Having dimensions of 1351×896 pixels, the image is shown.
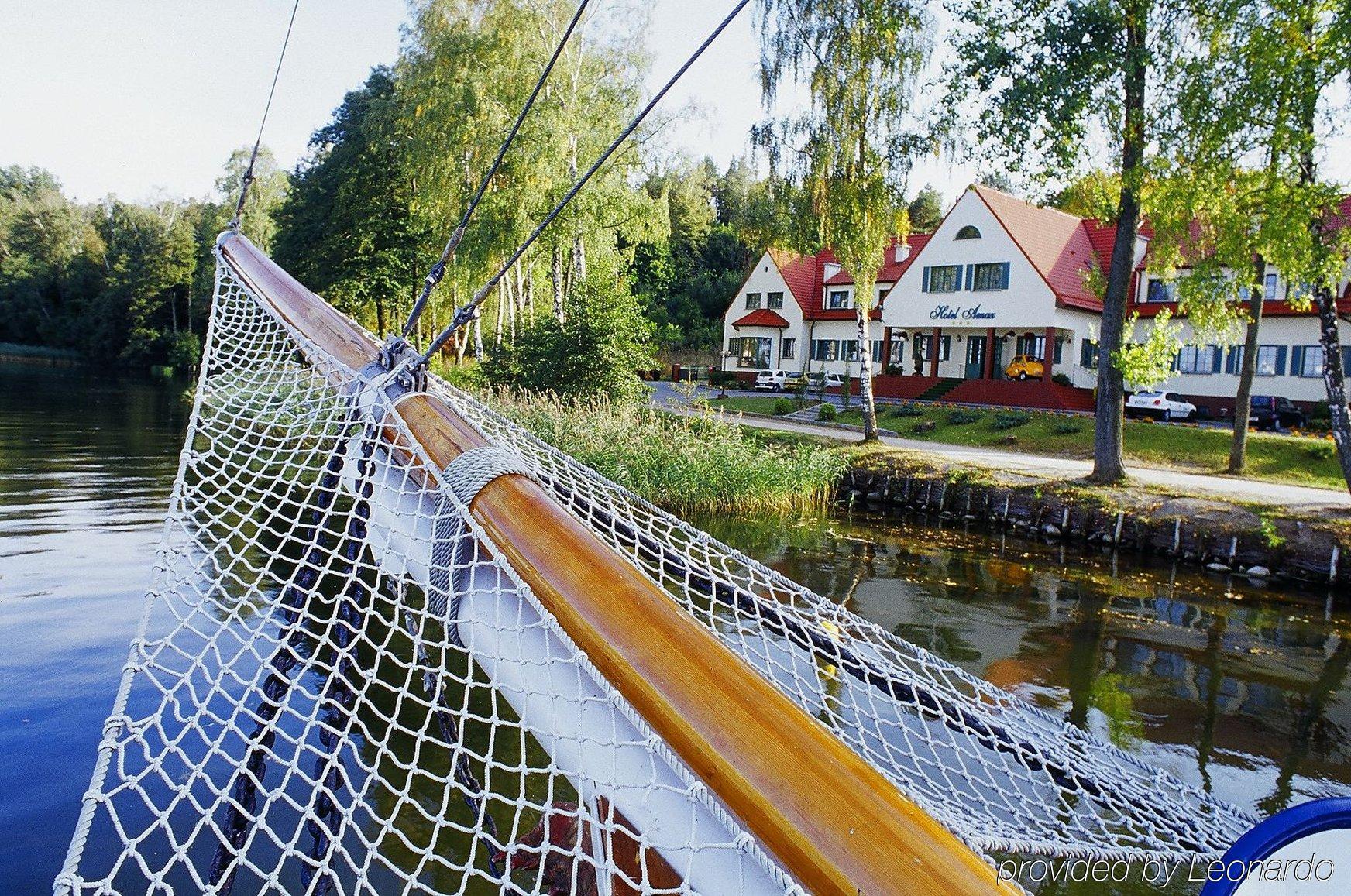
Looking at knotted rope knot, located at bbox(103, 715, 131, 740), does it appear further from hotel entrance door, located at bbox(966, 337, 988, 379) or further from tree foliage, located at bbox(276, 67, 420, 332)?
hotel entrance door, located at bbox(966, 337, 988, 379)

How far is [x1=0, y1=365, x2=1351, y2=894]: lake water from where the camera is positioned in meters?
4.96

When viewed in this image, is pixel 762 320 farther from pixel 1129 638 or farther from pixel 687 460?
pixel 1129 638

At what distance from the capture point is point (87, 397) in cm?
2706

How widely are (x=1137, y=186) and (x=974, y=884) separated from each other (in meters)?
13.7

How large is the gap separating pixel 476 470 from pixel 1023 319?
1076 inches

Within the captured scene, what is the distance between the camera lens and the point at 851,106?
16234 mm

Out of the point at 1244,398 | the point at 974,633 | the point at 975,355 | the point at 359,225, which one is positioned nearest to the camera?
the point at 974,633

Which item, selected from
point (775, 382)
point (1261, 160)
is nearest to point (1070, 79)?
point (1261, 160)

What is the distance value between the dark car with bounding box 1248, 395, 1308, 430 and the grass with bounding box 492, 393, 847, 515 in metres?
14.0

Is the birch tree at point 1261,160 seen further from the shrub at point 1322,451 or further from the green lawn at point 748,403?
the green lawn at point 748,403

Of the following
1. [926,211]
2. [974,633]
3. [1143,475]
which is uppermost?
[926,211]

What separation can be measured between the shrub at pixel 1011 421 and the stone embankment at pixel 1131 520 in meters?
6.21

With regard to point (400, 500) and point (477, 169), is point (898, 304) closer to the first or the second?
point (477, 169)

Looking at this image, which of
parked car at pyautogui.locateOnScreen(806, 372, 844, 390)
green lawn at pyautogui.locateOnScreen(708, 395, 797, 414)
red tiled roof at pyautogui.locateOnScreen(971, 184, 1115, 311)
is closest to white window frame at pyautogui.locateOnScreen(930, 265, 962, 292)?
red tiled roof at pyautogui.locateOnScreen(971, 184, 1115, 311)
